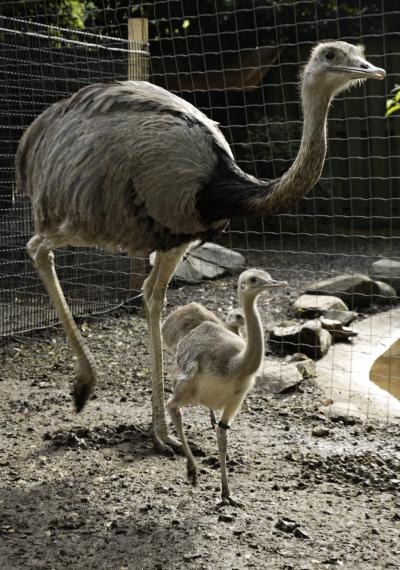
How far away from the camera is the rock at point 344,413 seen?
464 centimetres

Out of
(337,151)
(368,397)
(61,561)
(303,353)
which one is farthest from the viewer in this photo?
(337,151)

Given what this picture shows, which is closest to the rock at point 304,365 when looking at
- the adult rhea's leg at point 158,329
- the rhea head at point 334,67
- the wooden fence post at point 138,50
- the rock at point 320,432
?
the rock at point 320,432

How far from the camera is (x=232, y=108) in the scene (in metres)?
9.36

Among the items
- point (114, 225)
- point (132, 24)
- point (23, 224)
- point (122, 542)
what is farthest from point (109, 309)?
point (122, 542)

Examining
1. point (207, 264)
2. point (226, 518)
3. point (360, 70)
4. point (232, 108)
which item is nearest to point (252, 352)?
point (226, 518)

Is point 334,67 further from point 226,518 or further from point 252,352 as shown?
point 226,518

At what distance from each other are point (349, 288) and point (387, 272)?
95cm

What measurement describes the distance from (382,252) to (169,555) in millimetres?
7146

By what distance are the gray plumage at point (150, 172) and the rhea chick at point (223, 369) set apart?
38 centimetres

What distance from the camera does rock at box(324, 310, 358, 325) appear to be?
6.68 metres

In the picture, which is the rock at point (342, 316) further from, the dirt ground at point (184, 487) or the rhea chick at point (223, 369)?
the rhea chick at point (223, 369)

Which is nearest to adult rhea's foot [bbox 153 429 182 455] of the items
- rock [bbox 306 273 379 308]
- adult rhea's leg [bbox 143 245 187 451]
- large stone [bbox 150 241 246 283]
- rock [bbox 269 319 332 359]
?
adult rhea's leg [bbox 143 245 187 451]

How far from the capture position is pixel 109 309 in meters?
6.92

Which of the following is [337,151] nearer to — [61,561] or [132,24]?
[132,24]
